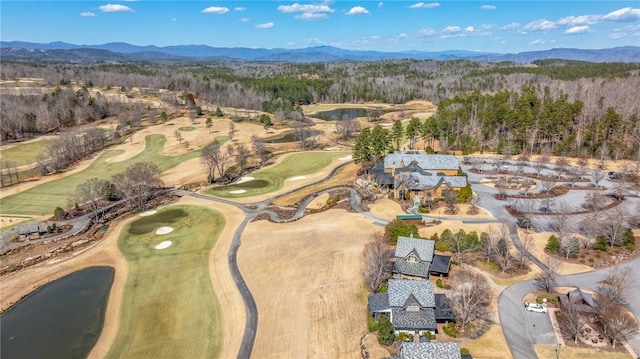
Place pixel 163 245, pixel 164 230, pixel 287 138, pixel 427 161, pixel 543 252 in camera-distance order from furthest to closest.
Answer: pixel 287 138 → pixel 427 161 → pixel 164 230 → pixel 163 245 → pixel 543 252

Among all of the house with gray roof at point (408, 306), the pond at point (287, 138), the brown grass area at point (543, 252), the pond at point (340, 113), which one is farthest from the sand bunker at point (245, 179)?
the pond at point (340, 113)

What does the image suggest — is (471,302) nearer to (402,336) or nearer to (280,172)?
(402,336)

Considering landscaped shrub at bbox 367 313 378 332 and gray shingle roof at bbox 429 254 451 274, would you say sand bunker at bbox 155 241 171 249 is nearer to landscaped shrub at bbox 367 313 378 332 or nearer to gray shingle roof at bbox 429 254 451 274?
landscaped shrub at bbox 367 313 378 332

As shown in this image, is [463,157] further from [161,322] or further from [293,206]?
[161,322]

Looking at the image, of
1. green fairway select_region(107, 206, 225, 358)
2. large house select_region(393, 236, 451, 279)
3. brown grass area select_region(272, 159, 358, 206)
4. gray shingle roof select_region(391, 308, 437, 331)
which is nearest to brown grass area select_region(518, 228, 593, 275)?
large house select_region(393, 236, 451, 279)

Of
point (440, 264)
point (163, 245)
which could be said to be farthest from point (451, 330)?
point (163, 245)

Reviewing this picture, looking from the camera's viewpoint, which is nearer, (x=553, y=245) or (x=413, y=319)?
(x=413, y=319)

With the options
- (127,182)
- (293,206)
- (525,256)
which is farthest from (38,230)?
(525,256)
